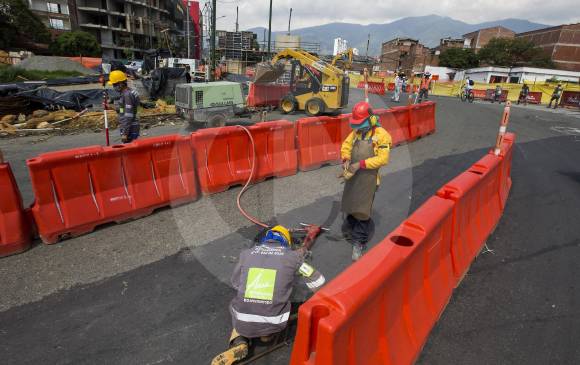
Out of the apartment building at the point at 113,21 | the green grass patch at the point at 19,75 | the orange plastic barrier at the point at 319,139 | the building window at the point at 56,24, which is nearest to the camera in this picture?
the orange plastic barrier at the point at 319,139

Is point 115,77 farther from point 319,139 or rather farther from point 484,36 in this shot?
point 484,36

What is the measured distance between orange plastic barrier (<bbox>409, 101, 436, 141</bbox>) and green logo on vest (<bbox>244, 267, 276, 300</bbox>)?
10240 millimetres

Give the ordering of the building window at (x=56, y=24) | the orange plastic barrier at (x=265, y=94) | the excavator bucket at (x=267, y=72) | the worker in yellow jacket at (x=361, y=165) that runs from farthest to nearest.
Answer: the building window at (x=56, y=24) → the orange plastic barrier at (x=265, y=94) → the excavator bucket at (x=267, y=72) → the worker in yellow jacket at (x=361, y=165)

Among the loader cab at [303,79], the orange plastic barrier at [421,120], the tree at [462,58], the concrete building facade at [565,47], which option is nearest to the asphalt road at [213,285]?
the orange plastic barrier at [421,120]

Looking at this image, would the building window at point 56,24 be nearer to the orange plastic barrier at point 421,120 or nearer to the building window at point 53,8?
the building window at point 53,8

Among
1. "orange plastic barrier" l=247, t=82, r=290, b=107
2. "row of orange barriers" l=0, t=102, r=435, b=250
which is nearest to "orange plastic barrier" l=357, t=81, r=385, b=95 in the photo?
"orange plastic barrier" l=247, t=82, r=290, b=107

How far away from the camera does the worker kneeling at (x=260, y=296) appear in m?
2.82

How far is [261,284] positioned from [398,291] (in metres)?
Result: 1.09

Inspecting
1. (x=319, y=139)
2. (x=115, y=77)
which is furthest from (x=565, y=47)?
(x=115, y=77)

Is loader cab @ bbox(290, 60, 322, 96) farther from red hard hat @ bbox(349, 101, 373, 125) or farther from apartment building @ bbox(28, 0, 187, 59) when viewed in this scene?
apartment building @ bbox(28, 0, 187, 59)

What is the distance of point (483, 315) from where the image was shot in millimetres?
3525

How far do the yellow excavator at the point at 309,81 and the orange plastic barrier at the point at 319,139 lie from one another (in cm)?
704

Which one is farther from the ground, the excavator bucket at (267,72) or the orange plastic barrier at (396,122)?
the excavator bucket at (267,72)

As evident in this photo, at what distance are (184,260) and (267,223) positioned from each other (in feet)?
5.01
